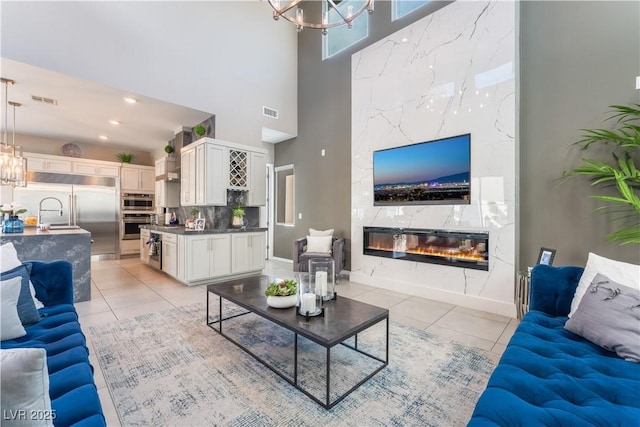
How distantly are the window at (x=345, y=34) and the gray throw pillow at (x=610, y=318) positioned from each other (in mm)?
5062

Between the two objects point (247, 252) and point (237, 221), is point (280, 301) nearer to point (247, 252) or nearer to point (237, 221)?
point (247, 252)

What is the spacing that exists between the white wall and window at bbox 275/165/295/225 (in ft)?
3.67

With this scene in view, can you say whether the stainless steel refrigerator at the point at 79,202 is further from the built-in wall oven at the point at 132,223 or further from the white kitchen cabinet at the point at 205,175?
the white kitchen cabinet at the point at 205,175

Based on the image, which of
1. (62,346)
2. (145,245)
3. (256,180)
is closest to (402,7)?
(256,180)

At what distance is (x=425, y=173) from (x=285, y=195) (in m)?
3.72

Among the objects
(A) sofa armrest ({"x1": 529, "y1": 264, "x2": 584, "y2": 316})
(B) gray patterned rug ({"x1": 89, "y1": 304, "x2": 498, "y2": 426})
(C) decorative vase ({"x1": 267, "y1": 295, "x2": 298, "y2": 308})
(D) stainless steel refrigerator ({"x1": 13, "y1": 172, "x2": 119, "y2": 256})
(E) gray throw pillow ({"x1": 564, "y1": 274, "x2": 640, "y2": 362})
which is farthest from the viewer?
(D) stainless steel refrigerator ({"x1": 13, "y1": 172, "x2": 119, "y2": 256})

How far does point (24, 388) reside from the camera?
0.73 m

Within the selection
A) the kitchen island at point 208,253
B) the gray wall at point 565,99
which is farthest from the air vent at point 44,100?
the gray wall at point 565,99

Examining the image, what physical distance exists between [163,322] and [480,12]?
5449 mm

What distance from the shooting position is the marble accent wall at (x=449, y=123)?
3414 mm

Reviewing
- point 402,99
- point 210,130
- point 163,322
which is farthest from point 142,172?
point 402,99

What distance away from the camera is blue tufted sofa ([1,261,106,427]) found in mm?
1046

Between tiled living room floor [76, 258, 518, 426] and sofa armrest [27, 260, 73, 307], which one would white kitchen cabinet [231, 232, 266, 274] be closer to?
tiled living room floor [76, 258, 518, 426]

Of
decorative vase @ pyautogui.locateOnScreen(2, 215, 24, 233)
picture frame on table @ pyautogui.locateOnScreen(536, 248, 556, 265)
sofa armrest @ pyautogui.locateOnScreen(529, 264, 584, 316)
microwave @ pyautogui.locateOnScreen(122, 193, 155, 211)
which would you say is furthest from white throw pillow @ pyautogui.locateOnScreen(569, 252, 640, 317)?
microwave @ pyautogui.locateOnScreen(122, 193, 155, 211)
